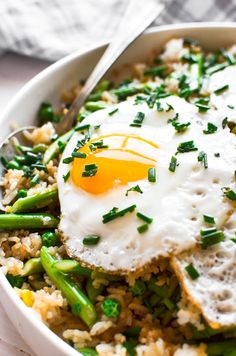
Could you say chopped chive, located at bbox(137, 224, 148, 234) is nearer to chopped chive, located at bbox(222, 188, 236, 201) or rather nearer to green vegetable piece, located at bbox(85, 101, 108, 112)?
chopped chive, located at bbox(222, 188, 236, 201)

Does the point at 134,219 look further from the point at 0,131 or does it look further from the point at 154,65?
the point at 154,65

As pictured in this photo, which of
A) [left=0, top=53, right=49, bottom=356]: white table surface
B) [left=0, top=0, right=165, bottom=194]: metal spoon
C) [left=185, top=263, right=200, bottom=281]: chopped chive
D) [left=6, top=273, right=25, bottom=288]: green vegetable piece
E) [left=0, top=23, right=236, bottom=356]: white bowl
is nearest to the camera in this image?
[left=185, top=263, right=200, bottom=281]: chopped chive

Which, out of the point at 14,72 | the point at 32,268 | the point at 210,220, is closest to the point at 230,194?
the point at 210,220

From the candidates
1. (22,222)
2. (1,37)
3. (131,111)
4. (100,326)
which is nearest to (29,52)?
(1,37)

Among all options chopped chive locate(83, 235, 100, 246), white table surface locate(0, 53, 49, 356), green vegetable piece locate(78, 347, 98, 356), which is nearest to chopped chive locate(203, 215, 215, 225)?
chopped chive locate(83, 235, 100, 246)

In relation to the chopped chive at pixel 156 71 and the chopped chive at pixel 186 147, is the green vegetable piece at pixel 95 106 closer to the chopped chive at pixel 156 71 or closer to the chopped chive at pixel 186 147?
the chopped chive at pixel 156 71

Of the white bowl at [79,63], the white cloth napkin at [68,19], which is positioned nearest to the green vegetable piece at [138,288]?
the white bowl at [79,63]

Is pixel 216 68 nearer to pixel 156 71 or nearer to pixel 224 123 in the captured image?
pixel 156 71

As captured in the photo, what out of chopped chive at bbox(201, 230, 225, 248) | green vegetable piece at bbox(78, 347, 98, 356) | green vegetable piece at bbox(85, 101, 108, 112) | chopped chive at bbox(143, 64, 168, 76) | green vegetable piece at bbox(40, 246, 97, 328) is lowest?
green vegetable piece at bbox(78, 347, 98, 356)
